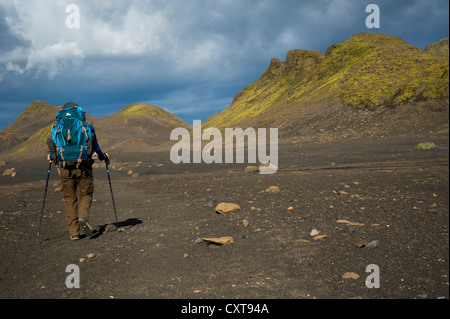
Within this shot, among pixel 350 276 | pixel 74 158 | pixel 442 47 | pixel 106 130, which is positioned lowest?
pixel 350 276

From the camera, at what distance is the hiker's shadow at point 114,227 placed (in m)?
7.37

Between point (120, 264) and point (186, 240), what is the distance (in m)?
1.49

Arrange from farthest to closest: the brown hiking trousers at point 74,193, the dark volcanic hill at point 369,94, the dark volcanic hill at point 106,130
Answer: the dark volcanic hill at point 106,130 → the dark volcanic hill at point 369,94 → the brown hiking trousers at point 74,193

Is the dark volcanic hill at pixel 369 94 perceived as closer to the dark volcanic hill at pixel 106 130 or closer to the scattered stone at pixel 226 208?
the scattered stone at pixel 226 208

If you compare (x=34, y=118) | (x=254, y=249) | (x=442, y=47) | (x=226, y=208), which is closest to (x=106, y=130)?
(x=34, y=118)

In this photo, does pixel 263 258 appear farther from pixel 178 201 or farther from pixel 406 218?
pixel 178 201

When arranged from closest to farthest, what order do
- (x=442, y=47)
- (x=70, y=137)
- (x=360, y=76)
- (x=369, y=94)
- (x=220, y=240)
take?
1. (x=220, y=240)
2. (x=70, y=137)
3. (x=369, y=94)
4. (x=360, y=76)
5. (x=442, y=47)

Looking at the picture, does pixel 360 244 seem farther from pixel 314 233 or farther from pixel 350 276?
pixel 350 276

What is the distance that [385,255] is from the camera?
4520mm

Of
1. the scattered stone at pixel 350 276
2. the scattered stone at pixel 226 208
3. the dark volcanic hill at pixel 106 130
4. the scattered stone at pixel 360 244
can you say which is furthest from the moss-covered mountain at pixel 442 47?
the dark volcanic hill at pixel 106 130

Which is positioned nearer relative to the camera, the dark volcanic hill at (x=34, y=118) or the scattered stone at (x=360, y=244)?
the scattered stone at (x=360, y=244)

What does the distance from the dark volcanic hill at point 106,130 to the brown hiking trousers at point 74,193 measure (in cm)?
5439

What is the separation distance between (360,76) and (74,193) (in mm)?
48557

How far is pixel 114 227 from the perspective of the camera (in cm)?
758
